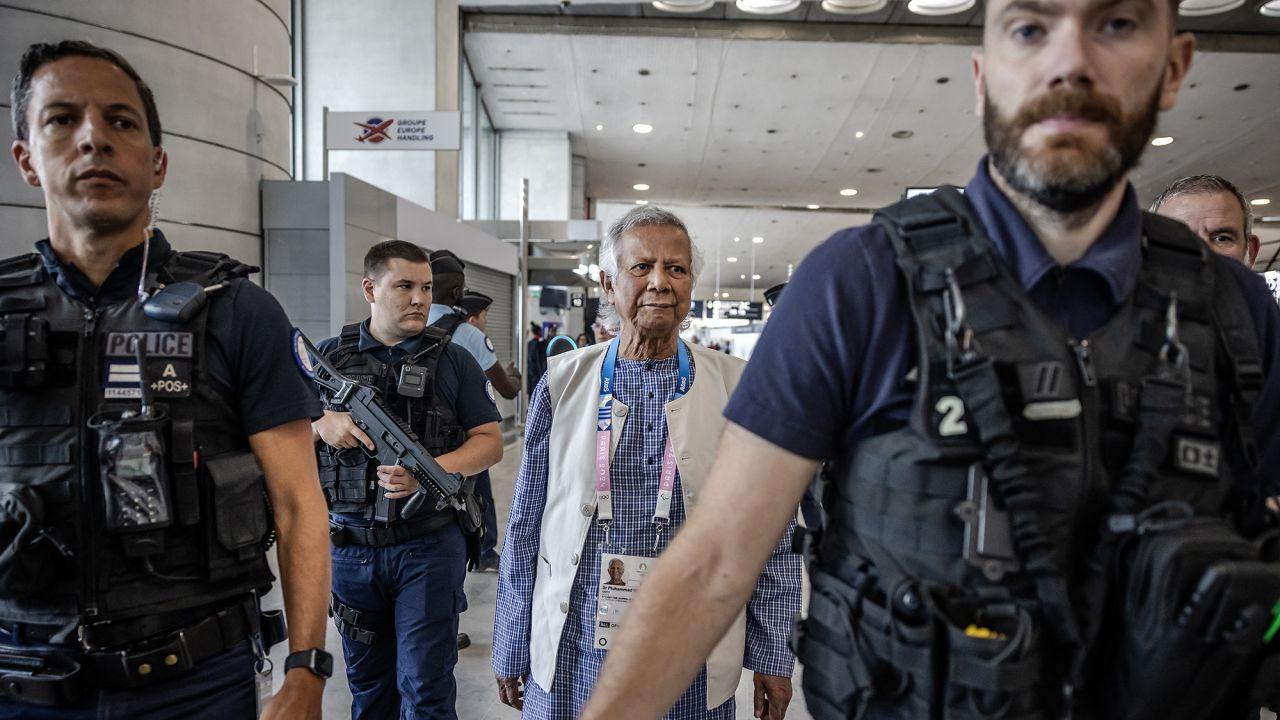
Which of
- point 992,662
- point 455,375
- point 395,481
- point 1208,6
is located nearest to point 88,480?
point 395,481

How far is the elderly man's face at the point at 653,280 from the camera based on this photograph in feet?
7.13

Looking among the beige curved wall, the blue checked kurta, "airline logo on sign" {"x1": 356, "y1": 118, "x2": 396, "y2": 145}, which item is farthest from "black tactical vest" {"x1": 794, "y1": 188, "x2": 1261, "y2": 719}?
"airline logo on sign" {"x1": 356, "y1": 118, "x2": 396, "y2": 145}

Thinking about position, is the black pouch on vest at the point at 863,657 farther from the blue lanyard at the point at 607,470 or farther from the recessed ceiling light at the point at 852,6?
the recessed ceiling light at the point at 852,6

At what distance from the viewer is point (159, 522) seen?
144 cm

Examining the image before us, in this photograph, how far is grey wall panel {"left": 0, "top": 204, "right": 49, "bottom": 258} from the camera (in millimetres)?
5418

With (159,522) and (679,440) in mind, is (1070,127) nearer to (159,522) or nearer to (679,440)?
(679,440)

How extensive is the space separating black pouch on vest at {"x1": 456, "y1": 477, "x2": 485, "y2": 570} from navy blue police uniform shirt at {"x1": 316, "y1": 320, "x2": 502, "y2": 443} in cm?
28

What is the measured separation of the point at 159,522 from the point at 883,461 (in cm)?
137

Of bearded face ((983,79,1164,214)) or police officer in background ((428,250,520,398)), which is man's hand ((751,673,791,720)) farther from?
police officer in background ((428,250,520,398))

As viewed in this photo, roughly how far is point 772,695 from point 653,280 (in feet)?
3.97

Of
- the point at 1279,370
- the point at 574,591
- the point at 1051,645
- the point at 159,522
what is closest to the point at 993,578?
the point at 1051,645

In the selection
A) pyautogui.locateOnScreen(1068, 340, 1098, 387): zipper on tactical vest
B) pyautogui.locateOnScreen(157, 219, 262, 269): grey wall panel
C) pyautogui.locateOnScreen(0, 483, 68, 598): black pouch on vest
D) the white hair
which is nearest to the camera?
pyautogui.locateOnScreen(1068, 340, 1098, 387): zipper on tactical vest

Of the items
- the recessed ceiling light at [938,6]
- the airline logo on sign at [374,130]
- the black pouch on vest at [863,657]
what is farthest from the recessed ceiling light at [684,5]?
the black pouch on vest at [863,657]

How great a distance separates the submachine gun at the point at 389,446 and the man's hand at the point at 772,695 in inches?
54.2
